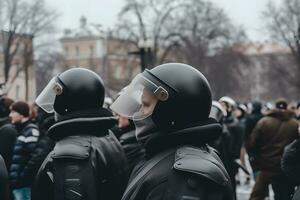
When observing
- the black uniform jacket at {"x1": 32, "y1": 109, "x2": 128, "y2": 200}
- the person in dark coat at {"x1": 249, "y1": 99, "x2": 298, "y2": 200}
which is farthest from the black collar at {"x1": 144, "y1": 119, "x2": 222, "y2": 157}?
the person in dark coat at {"x1": 249, "y1": 99, "x2": 298, "y2": 200}

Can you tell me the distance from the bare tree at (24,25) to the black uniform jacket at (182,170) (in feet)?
131

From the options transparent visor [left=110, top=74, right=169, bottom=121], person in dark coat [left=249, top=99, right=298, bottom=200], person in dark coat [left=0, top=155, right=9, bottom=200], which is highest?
transparent visor [left=110, top=74, right=169, bottom=121]

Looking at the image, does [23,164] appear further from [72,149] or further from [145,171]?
[145,171]

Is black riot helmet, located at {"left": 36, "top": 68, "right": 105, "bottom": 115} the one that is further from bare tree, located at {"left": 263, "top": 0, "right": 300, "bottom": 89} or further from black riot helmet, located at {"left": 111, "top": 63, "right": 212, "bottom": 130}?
bare tree, located at {"left": 263, "top": 0, "right": 300, "bottom": 89}

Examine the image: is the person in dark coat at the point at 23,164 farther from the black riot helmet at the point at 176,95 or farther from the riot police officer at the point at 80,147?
the black riot helmet at the point at 176,95

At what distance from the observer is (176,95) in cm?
302

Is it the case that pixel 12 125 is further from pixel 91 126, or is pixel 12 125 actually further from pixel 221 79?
pixel 221 79

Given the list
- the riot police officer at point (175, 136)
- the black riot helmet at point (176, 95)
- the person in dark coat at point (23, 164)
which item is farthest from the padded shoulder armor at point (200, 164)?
the person in dark coat at point (23, 164)

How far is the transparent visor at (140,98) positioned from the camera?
3066 millimetres

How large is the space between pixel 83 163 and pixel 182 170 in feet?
4.35

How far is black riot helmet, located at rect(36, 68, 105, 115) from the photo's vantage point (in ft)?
14.5

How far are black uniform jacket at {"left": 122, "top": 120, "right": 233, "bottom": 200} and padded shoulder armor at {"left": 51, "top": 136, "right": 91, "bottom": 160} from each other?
888mm

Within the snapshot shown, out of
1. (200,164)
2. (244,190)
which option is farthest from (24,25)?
(200,164)

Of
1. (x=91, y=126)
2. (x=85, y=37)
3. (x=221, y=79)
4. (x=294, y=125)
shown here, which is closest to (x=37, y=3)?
(x=221, y=79)
